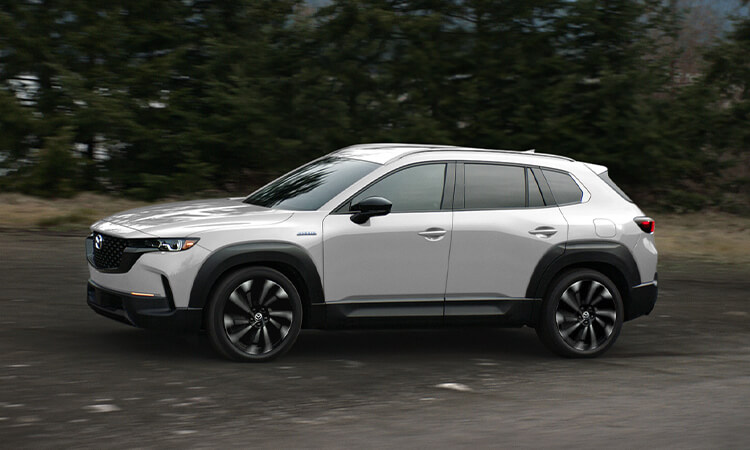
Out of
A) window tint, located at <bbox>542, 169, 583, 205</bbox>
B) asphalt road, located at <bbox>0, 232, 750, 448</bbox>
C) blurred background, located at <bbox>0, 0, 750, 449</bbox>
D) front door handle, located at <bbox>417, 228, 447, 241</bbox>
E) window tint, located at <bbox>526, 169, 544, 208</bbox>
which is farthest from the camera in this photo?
blurred background, located at <bbox>0, 0, 750, 449</bbox>

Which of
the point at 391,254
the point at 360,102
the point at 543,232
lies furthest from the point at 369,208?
the point at 360,102

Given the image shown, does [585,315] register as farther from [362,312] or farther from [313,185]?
[313,185]

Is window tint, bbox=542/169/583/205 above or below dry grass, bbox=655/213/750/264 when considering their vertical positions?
above

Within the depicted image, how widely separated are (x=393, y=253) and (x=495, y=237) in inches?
33.1

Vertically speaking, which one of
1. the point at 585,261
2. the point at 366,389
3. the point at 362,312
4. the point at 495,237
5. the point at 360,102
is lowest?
the point at 366,389

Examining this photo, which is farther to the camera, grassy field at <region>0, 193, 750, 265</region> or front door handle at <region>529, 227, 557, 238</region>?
grassy field at <region>0, 193, 750, 265</region>

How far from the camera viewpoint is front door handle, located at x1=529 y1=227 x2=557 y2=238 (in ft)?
27.1

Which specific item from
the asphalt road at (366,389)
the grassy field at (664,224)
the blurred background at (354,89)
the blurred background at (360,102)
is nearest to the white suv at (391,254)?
the asphalt road at (366,389)

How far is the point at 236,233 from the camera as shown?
7.52 metres

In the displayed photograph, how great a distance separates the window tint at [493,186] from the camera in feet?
27.0

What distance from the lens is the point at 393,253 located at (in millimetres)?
7855

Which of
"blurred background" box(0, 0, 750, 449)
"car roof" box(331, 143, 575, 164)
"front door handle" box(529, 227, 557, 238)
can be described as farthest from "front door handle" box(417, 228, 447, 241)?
"blurred background" box(0, 0, 750, 449)

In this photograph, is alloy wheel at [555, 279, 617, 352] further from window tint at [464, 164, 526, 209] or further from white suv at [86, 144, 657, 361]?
window tint at [464, 164, 526, 209]

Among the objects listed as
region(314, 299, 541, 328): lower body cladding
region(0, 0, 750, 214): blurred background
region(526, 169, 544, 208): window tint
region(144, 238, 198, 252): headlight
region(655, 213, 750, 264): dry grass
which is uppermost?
region(0, 0, 750, 214): blurred background
